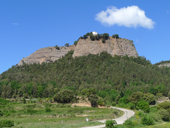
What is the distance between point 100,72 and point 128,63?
1515cm

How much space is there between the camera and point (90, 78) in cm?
9675

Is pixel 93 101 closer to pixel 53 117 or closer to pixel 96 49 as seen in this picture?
pixel 53 117

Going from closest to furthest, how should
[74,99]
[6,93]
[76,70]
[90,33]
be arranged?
1. [74,99]
2. [6,93]
3. [76,70]
4. [90,33]

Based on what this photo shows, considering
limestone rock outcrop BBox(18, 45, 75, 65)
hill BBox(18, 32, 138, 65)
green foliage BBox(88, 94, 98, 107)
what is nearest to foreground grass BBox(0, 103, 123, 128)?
green foliage BBox(88, 94, 98, 107)

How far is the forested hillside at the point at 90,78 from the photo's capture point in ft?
277

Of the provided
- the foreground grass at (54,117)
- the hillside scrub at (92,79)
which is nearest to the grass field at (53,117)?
the foreground grass at (54,117)

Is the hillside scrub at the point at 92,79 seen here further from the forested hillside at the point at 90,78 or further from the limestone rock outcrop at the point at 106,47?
the limestone rock outcrop at the point at 106,47

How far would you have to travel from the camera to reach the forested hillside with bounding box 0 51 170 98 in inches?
3319

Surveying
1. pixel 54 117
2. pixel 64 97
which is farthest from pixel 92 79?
pixel 54 117

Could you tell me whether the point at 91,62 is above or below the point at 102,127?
above

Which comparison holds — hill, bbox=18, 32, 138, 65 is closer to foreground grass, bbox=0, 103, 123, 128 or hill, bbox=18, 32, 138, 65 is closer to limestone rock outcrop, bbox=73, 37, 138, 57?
limestone rock outcrop, bbox=73, 37, 138, 57

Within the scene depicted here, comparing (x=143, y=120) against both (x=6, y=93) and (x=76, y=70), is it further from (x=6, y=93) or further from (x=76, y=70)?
(x=76, y=70)

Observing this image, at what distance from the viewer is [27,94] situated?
3278 inches

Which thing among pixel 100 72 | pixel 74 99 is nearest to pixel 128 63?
pixel 100 72
